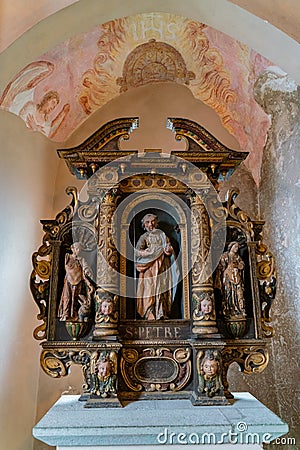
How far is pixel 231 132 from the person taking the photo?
602 cm

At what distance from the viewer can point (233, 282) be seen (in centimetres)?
329

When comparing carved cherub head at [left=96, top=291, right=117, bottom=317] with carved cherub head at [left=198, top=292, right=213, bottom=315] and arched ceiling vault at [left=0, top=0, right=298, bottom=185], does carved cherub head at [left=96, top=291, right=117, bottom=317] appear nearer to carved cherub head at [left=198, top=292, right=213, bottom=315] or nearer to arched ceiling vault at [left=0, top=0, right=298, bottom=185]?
carved cherub head at [left=198, top=292, right=213, bottom=315]

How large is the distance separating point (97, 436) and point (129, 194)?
213cm

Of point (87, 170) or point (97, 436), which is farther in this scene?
point (87, 170)

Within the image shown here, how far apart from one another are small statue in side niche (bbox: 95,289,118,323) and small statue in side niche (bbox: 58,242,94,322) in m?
0.12

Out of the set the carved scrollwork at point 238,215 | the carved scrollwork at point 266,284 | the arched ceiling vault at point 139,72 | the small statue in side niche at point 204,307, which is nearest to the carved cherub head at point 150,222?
the carved scrollwork at point 238,215

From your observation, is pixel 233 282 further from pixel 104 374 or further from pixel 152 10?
pixel 152 10

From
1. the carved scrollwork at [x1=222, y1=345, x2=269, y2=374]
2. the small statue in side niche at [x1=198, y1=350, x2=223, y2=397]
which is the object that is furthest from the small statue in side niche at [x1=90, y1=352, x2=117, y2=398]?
the carved scrollwork at [x1=222, y1=345, x2=269, y2=374]

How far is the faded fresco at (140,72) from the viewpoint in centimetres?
506

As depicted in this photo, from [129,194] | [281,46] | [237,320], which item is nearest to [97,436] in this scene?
[237,320]

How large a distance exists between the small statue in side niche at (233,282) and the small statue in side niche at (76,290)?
1.23 meters

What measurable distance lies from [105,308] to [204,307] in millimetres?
861

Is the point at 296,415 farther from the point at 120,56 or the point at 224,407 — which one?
the point at 120,56

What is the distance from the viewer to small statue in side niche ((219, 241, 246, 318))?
3.26 meters
